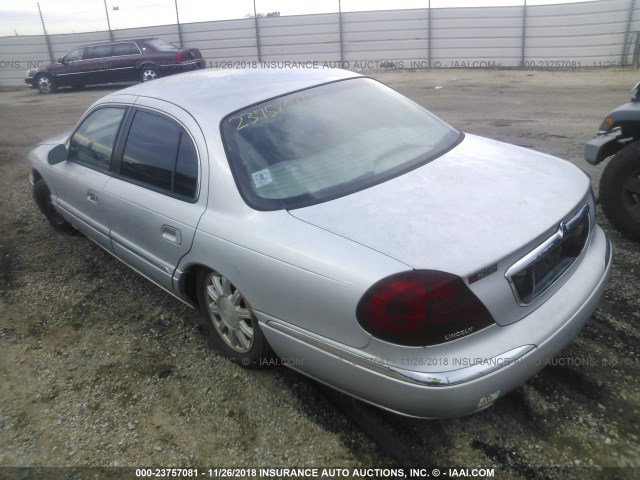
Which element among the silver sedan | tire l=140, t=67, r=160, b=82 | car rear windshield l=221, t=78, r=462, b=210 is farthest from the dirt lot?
tire l=140, t=67, r=160, b=82

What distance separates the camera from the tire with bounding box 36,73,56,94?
55.5 ft

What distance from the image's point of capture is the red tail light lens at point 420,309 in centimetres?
192

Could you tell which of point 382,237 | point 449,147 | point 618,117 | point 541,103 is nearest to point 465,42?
point 541,103

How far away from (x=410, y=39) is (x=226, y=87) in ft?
53.5

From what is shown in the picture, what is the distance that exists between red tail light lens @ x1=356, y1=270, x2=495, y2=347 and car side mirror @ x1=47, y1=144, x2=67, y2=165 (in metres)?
3.16

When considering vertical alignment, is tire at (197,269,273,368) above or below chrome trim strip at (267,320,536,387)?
below

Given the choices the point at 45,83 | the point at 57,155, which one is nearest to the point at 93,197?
the point at 57,155

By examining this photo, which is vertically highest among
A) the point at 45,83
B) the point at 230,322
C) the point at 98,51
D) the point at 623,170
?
the point at 98,51

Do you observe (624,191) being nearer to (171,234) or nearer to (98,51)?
(171,234)

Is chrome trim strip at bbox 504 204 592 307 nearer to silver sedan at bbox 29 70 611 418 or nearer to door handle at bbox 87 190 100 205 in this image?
silver sedan at bbox 29 70 611 418

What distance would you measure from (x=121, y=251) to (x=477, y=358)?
8.44ft

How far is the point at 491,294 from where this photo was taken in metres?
2.00

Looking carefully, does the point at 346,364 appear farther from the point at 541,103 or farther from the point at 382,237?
the point at 541,103

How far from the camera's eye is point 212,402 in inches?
107
